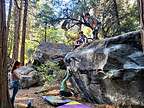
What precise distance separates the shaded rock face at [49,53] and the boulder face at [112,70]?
5302 millimetres

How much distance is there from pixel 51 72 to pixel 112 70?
5878 mm

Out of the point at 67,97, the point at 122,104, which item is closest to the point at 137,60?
the point at 122,104

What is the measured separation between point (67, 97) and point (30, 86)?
10.8 feet

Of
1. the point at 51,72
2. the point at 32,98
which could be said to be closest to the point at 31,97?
the point at 32,98

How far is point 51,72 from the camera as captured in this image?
1387cm

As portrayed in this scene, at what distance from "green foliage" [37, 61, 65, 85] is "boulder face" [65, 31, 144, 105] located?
2.81m

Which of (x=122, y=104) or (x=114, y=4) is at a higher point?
(x=114, y=4)

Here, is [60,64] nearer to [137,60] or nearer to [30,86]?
[30,86]

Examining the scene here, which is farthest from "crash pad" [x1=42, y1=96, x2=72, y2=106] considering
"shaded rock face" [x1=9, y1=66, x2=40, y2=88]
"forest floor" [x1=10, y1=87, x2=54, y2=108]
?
"shaded rock face" [x1=9, y1=66, x2=40, y2=88]

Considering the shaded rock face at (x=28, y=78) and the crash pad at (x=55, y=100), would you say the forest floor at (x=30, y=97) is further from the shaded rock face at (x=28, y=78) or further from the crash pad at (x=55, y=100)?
the shaded rock face at (x=28, y=78)

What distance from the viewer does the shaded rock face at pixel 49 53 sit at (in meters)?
15.5

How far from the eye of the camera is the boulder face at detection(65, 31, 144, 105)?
793cm

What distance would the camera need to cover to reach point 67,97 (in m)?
10.3

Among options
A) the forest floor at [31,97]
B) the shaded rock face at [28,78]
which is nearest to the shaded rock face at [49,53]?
the shaded rock face at [28,78]
